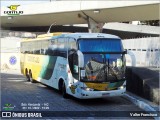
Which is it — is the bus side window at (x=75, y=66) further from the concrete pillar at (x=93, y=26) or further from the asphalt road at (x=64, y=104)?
the concrete pillar at (x=93, y=26)

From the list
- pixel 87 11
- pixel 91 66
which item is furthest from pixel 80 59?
pixel 87 11

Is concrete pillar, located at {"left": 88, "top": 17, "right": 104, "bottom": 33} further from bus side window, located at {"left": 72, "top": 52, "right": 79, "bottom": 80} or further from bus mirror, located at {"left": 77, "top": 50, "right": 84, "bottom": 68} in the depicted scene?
bus mirror, located at {"left": 77, "top": 50, "right": 84, "bottom": 68}

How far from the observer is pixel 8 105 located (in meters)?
13.7

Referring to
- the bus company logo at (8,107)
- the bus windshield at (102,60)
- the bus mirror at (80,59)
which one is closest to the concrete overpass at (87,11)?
the bus windshield at (102,60)

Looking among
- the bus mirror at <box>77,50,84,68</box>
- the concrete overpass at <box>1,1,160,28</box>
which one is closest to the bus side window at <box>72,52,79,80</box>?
the bus mirror at <box>77,50,84,68</box>

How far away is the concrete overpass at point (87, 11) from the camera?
3347cm

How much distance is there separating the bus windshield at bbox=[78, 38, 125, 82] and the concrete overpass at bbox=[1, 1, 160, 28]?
1724cm

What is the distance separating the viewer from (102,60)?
14.5 meters

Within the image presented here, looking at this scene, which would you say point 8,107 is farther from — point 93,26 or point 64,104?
point 93,26

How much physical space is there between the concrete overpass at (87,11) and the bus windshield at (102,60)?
1724 centimetres

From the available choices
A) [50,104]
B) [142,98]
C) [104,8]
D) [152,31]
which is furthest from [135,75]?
[152,31]

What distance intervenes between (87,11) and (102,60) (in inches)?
965

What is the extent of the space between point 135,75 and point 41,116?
646 cm

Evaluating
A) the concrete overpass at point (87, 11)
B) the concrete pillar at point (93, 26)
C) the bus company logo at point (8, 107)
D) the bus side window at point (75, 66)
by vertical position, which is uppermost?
the concrete overpass at point (87, 11)
